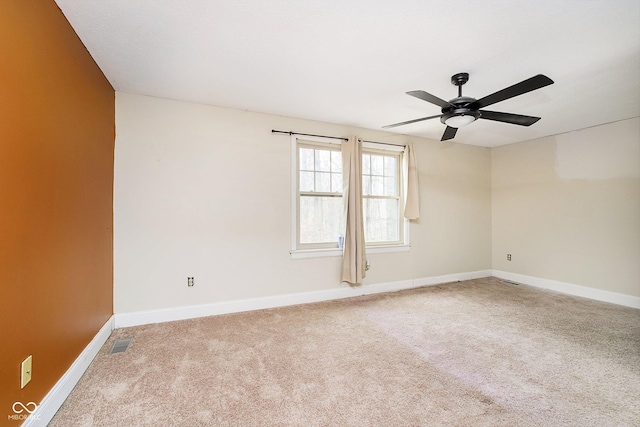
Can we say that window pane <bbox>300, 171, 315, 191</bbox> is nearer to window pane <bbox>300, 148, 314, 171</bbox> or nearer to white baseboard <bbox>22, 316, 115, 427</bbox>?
window pane <bbox>300, 148, 314, 171</bbox>

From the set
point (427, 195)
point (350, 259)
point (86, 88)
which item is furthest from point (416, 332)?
point (86, 88)

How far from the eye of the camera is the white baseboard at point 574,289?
11.1ft

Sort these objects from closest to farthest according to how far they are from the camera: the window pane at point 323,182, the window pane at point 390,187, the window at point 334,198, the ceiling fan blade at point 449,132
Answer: the ceiling fan blade at point 449,132, the window at point 334,198, the window pane at point 323,182, the window pane at point 390,187

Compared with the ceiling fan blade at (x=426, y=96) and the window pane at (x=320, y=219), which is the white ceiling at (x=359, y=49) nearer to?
the ceiling fan blade at (x=426, y=96)

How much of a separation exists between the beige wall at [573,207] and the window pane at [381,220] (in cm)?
Answer: 223

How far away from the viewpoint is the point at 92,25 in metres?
1.75

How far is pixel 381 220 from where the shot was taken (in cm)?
410

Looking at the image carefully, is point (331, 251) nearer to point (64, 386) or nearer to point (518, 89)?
point (518, 89)

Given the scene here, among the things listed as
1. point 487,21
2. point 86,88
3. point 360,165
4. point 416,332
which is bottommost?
point 416,332

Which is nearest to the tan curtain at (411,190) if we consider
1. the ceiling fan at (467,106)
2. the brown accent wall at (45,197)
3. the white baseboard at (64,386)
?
the ceiling fan at (467,106)

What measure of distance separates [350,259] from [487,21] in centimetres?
274

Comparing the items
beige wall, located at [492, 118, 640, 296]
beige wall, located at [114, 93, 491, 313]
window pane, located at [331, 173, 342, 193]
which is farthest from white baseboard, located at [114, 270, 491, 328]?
beige wall, located at [492, 118, 640, 296]

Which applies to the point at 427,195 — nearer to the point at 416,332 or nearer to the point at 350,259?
the point at 350,259

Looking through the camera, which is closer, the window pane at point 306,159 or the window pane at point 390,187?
the window pane at point 306,159
